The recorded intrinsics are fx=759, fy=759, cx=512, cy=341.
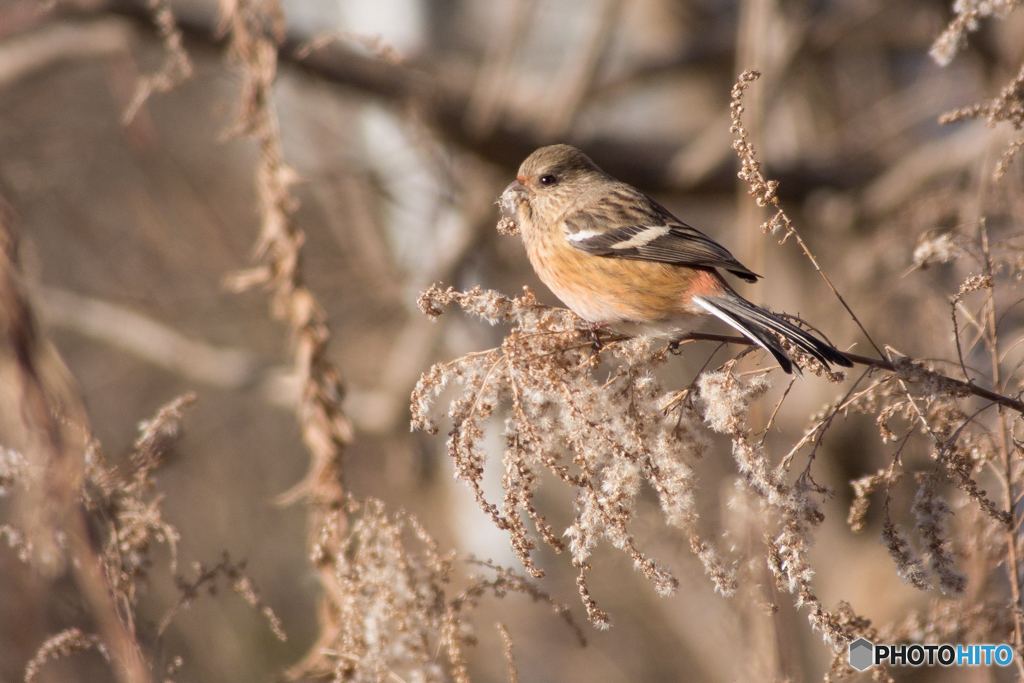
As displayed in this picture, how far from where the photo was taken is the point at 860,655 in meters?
2.34

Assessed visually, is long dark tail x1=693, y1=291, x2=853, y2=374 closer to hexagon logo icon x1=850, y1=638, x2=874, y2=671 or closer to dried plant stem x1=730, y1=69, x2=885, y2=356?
dried plant stem x1=730, y1=69, x2=885, y2=356

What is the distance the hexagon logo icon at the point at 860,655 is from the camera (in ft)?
7.48

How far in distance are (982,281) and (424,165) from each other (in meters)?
5.01

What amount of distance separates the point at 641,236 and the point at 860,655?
6.23ft

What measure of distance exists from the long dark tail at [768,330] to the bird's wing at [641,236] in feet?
0.61

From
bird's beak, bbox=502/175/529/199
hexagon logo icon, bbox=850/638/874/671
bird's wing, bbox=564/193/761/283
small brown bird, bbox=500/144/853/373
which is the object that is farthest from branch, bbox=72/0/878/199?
hexagon logo icon, bbox=850/638/874/671

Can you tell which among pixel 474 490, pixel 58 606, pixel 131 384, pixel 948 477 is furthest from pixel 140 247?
pixel 948 477

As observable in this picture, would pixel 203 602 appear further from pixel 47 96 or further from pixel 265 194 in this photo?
pixel 47 96

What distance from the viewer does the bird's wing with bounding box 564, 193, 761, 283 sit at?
10.5ft

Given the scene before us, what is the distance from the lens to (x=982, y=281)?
6.20 feet

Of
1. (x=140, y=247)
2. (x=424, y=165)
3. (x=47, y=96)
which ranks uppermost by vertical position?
(x=47, y=96)

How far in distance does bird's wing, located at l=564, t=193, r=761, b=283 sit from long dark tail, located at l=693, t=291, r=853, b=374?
0.61ft

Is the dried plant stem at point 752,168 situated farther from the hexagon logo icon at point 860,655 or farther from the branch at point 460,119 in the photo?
the branch at point 460,119

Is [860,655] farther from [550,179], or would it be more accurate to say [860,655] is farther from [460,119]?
[460,119]
